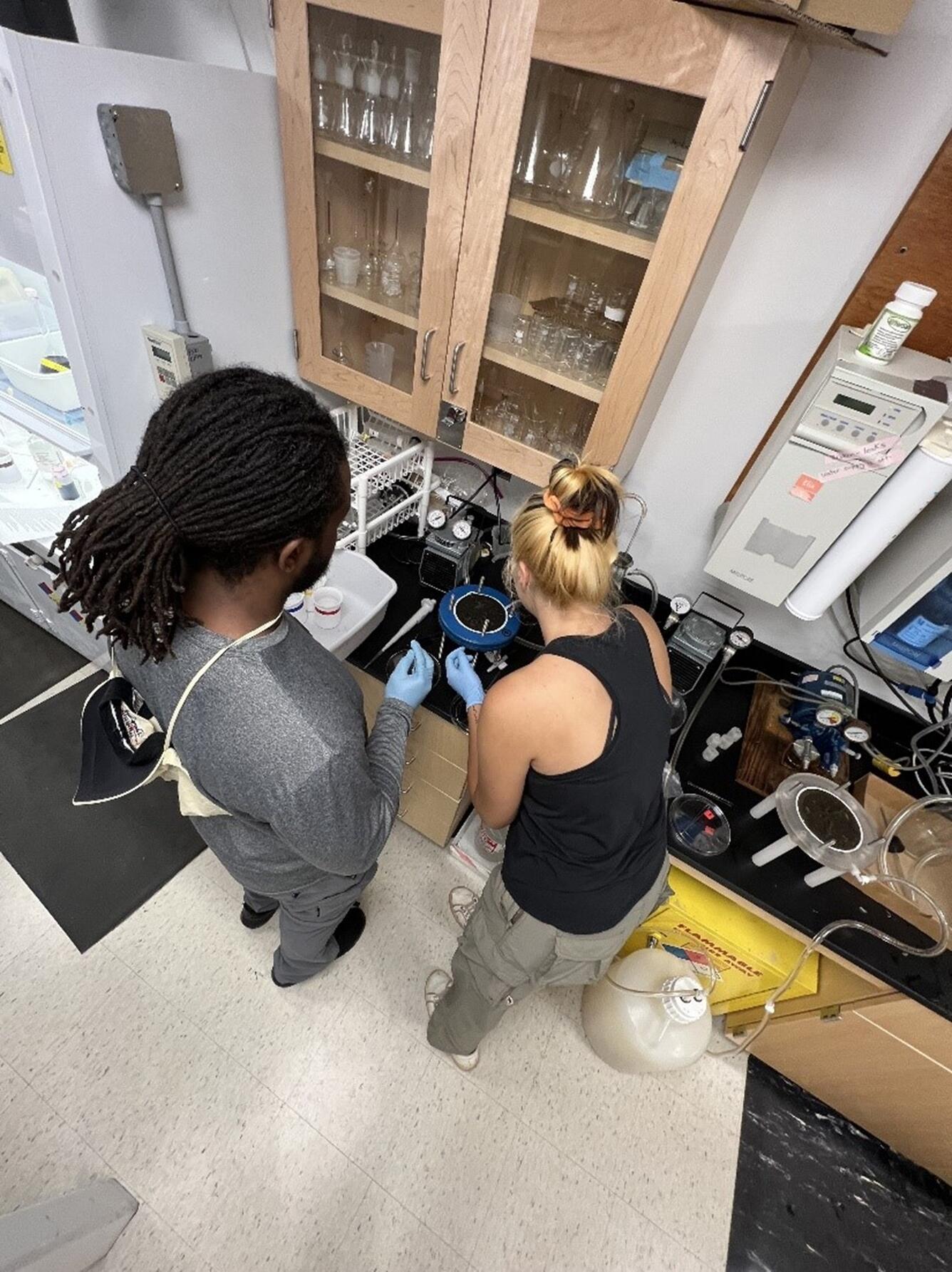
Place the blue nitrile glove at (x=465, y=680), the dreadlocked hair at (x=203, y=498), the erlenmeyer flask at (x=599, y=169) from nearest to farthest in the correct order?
the dreadlocked hair at (x=203, y=498) → the erlenmeyer flask at (x=599, y=169) → the blue nitrile glove at (x=465, y=680)

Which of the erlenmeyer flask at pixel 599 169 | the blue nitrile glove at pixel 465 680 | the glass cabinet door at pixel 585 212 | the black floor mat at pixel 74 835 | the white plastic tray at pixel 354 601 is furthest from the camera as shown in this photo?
the black floor mat at pixel 74 835

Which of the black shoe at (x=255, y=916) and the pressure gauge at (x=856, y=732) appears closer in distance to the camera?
the pressure gauge at (x=856, y=732)

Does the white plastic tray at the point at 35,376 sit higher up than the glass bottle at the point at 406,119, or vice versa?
the glass bottle at the point at 406,119

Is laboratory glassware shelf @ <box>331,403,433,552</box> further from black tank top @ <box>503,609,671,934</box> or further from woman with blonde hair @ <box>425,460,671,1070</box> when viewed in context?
black tank top @ <box>503,609,671,934</box>

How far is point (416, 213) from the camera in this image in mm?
1234

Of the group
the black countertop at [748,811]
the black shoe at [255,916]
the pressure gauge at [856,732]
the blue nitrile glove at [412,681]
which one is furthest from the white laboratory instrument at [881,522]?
the black shoe at [255,916]

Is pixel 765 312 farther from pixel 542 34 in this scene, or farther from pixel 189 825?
pixel 189 825

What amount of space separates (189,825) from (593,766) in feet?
4.85

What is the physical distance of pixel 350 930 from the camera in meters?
1.58

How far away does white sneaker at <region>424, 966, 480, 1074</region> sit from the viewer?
143 centimetres

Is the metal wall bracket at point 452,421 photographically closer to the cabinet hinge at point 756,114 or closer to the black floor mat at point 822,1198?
the cabinet hinge at point 756,114

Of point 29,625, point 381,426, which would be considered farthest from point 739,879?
point 29,625

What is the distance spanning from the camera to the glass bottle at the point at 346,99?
43.8 inches

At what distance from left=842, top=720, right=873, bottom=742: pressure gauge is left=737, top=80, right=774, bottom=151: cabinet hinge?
115cm
